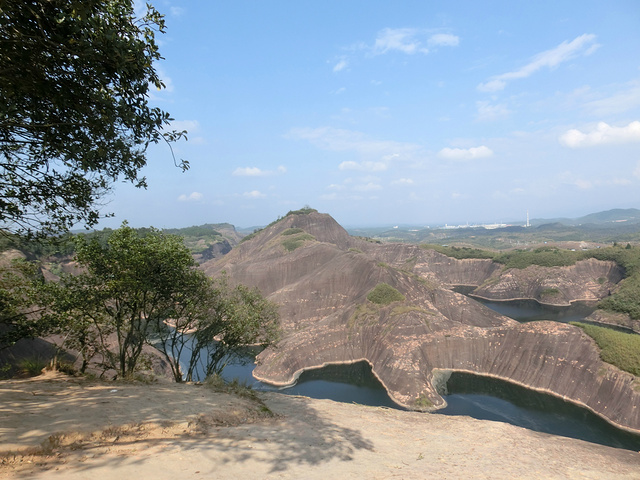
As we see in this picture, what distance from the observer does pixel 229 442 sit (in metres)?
6.91

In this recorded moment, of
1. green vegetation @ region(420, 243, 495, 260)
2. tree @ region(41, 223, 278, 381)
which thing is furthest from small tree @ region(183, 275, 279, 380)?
green vegetation @ region(420, 243, 495, 260)

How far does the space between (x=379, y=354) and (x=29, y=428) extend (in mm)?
40373

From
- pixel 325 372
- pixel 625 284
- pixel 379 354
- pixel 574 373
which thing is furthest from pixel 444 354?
pixel 625 284

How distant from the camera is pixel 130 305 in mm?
14023

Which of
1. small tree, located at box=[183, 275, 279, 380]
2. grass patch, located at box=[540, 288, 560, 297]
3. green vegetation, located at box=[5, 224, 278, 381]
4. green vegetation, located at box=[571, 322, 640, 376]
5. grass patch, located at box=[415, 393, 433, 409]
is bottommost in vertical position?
grass patch, located at box=[415, 393, 433, 409]

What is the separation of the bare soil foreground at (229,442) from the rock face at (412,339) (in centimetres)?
2326

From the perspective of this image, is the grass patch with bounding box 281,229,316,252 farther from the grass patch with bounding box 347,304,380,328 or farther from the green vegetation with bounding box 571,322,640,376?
the green vegetation with bounding box 571,322,640,376

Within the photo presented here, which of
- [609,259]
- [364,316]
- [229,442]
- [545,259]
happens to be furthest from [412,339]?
[609,259]

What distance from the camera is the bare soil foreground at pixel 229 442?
205 inches

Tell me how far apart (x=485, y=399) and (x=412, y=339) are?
1007 cm

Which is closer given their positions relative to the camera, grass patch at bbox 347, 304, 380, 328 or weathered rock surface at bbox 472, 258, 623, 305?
grass patch at bbox 347, 304, 380, 328

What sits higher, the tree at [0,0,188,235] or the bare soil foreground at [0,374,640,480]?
the tree at [0,0,188,235]

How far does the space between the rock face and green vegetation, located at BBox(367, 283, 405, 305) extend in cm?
84

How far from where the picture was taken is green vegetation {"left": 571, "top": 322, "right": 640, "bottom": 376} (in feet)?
99.0
